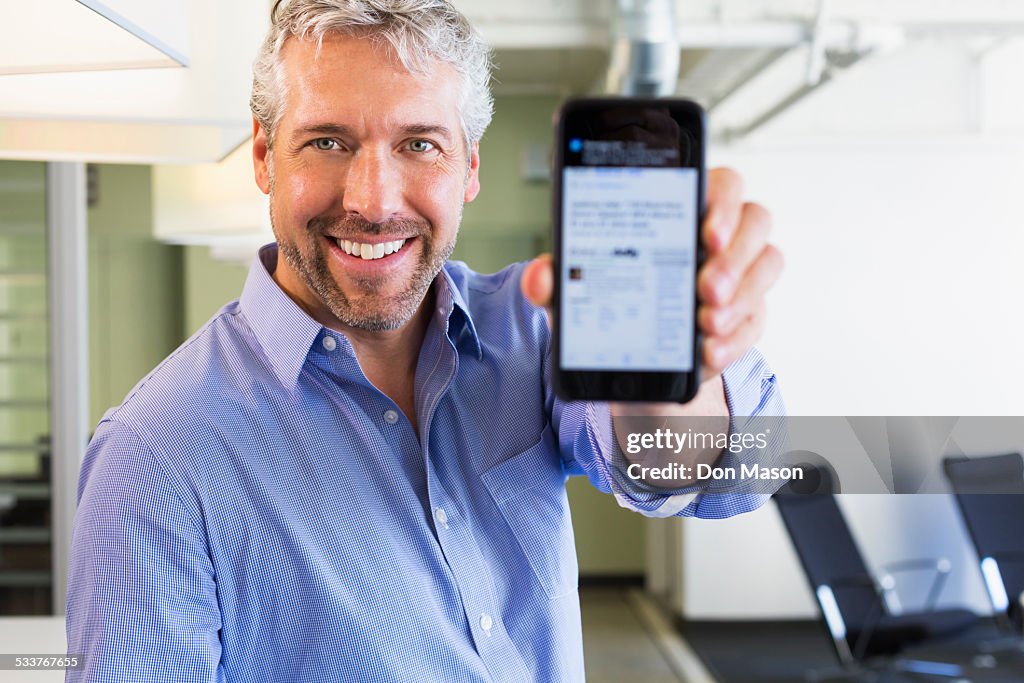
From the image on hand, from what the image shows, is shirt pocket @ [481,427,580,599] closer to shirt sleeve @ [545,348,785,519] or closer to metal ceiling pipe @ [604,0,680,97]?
shirt sleeve @ [545,348,785,519]

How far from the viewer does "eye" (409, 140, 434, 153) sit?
2.42 ft


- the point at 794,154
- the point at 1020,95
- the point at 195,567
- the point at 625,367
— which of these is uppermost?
the point at 1020,95

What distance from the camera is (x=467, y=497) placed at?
85 centimetres

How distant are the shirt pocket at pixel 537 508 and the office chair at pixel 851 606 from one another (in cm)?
245

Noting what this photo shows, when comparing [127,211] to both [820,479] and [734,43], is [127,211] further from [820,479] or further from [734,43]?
[820,479]

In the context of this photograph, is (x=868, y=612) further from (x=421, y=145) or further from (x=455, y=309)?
(x=421, y=145)

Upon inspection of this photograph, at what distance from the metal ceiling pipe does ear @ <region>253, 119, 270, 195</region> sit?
6.83 ft

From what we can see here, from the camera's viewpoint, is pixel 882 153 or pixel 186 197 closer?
pixel 186 197

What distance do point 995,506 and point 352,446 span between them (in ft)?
10.9

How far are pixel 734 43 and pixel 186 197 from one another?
164 cm

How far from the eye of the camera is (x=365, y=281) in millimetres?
768

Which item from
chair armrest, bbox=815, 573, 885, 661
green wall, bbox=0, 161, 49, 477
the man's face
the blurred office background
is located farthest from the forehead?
chair armrest, bbox=815, 573, 885, 661

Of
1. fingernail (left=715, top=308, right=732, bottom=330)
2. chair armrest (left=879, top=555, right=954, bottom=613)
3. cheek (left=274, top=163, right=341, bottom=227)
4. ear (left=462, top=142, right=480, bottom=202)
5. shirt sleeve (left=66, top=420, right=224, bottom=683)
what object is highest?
ear (left=462, top=142, right=480, bottom=202)

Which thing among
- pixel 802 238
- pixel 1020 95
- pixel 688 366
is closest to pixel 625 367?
pixel 688 366
